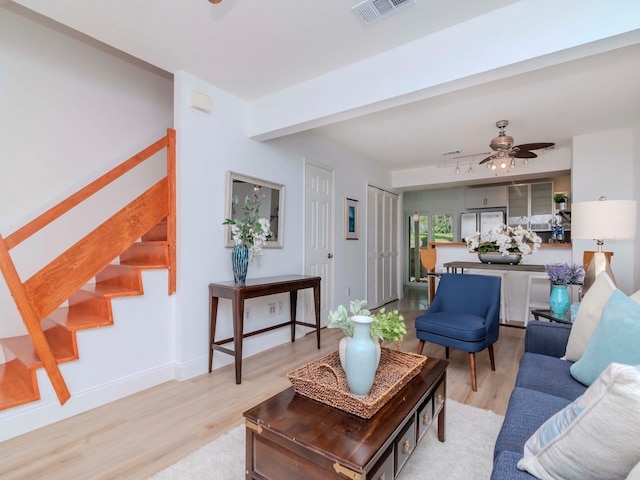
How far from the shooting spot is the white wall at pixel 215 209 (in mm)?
2723

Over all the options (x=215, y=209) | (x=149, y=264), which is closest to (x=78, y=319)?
(x=149, y=264)

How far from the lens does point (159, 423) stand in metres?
2.03

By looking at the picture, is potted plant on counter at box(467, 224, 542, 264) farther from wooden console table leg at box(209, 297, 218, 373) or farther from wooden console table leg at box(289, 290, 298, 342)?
wooden console table leg at box(209, 297, 218, 373)

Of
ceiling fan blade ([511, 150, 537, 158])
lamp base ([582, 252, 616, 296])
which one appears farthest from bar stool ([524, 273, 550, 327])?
lamp base ([582, 252, 616, 296])

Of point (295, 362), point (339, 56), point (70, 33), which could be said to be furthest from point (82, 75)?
point (295, 362)

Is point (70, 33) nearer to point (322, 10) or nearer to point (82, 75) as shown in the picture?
point (82, 75)

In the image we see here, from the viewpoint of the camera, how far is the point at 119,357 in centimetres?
238

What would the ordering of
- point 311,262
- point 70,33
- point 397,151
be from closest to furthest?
point 70,33
point 311,262
point 397,151

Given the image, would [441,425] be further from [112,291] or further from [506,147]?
[506,147]

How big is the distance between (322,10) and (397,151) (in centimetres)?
304

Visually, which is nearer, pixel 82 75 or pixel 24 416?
pixel 24 416

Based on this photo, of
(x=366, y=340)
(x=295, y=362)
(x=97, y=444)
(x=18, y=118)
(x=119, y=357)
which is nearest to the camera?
(x=366, y=340)

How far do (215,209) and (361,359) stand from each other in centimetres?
214

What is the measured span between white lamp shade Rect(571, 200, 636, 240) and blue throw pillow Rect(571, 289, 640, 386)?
0.78 metres
